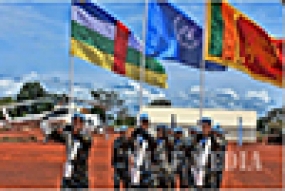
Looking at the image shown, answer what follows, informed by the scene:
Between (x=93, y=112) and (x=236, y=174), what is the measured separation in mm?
11872

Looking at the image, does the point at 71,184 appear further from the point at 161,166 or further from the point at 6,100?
the point at 6,100

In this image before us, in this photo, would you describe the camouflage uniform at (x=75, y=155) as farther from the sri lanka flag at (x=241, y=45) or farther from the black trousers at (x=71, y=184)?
the sri lanka flag at (x=241, y=45)

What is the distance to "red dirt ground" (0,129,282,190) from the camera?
9227 mm

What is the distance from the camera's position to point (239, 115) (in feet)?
49.9

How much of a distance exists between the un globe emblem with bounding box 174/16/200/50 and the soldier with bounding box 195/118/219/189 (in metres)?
1.86

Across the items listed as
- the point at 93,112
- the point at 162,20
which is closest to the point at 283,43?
the point at 162,20

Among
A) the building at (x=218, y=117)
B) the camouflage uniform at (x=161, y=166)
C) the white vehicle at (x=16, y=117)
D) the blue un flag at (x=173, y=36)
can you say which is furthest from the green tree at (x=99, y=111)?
the camouflage uniform at (x=161, y=166)

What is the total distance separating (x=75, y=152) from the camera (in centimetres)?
601

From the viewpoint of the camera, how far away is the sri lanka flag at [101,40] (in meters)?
7.62

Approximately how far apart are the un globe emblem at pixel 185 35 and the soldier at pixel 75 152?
7.16ft

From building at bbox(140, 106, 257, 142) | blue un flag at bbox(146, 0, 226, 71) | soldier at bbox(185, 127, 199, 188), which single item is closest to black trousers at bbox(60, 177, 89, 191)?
soldier at bbox(185, 127, 199, 188)

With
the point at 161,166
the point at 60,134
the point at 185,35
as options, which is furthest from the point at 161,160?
the point at 185,35

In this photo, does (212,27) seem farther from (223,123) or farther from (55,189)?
(223,123)

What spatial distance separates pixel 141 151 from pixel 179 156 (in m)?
0.48
